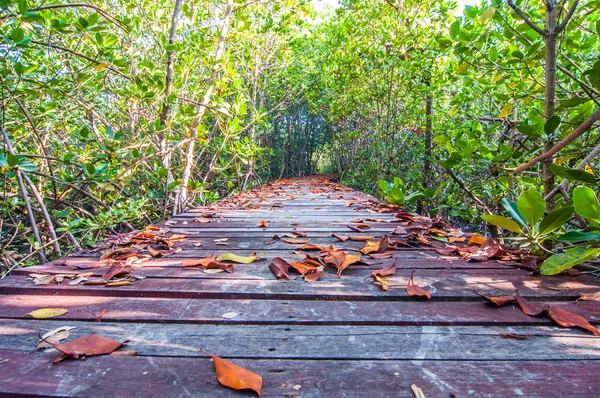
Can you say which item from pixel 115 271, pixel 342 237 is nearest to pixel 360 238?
pixel 342 237

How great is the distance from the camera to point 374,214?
2.79 m

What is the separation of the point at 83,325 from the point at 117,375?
286 millimetres

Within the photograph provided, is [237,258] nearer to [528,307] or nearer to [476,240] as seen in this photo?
[528,307]

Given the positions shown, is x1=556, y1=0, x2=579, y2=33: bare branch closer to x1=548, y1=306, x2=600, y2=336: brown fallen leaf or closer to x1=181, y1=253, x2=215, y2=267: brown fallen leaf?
x1=548, y1=306, x2=600, y2=336: brown fallen leaf

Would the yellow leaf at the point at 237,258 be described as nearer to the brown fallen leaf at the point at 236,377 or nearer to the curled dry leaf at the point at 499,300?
the brown fallen leaf at the point at 236,377

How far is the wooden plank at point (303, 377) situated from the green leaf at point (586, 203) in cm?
44

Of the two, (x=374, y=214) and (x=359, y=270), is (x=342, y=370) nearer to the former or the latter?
(x=359, y=270)

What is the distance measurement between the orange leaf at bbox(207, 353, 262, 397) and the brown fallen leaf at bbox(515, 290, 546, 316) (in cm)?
77

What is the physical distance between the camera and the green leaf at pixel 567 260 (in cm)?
93

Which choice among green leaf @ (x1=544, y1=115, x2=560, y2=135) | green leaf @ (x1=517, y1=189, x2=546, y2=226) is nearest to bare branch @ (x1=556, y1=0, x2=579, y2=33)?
green leaf @ (x1=544, y1=115, x2=560, y2=135)

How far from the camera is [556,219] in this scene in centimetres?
112

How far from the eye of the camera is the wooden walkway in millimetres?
640

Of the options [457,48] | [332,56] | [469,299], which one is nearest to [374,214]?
[457,48]

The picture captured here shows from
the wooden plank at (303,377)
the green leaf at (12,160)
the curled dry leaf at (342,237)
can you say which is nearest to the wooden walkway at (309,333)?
the wooden plank at (303,377)
